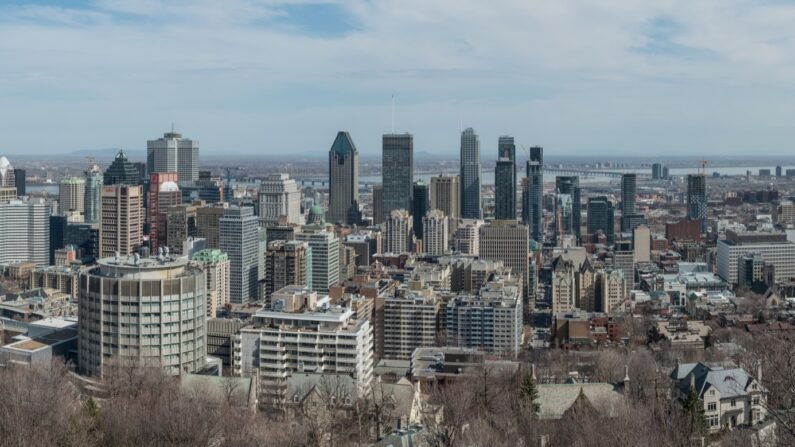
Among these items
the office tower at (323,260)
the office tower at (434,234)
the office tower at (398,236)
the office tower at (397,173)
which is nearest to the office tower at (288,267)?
the office tower at (323,260)

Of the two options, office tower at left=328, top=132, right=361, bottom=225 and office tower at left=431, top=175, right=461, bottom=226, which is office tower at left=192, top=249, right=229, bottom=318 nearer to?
office tower at left=431, top=175, right=461, bottom=226

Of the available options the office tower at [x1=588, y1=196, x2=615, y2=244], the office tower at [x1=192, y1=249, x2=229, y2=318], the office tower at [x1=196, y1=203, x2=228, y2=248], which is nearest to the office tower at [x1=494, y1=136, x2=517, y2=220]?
the office tower at [x1=588, y1=196, x2=615, y2=244]

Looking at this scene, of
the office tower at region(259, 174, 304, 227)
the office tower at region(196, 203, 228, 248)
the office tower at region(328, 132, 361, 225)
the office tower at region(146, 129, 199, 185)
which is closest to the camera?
the office tower at region(196, 203, 228, 248)

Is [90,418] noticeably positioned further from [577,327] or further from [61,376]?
[577,327]

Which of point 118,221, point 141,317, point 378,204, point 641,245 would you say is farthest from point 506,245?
point 141,317

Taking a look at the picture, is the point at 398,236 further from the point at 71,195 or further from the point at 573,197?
the point at 71,195

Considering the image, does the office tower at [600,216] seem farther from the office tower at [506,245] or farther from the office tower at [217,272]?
the office tower at [217,272]

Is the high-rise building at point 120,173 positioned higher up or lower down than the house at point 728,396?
higher up
